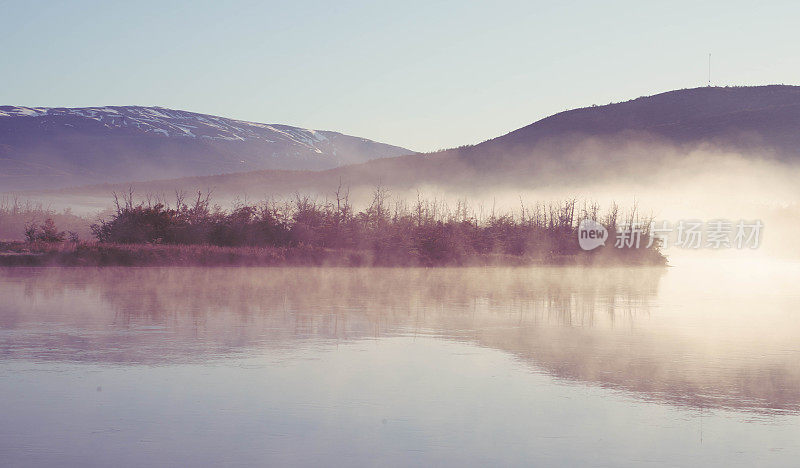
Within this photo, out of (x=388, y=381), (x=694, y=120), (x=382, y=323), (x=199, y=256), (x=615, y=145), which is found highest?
(x=694, y=120)

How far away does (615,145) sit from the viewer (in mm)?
103062

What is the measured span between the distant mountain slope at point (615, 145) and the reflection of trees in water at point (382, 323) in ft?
227

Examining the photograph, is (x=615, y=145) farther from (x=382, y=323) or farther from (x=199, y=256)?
(x=382, y=323)

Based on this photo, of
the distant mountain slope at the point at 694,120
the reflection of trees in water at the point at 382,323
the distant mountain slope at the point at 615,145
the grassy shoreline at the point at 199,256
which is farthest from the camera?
the distant mountain slope at the point at 615,145

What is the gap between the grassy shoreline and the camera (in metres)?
36.4

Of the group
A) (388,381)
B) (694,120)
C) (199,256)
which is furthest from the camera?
(694,120)

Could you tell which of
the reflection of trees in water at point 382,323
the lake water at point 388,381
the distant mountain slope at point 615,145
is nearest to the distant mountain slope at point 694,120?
the distant mountain slope at point 615,145

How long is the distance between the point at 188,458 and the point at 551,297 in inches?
727

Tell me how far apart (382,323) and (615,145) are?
8863 cm

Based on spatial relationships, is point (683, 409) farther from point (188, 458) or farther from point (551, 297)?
point (551, 297)

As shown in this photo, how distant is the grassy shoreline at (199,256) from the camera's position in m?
36.4

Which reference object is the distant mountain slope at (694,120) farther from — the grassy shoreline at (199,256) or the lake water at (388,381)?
the lake water at (388,381)

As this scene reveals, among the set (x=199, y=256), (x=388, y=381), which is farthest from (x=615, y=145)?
(x=388, y=381)

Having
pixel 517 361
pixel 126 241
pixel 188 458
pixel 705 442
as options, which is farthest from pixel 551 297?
pixel 126 241
